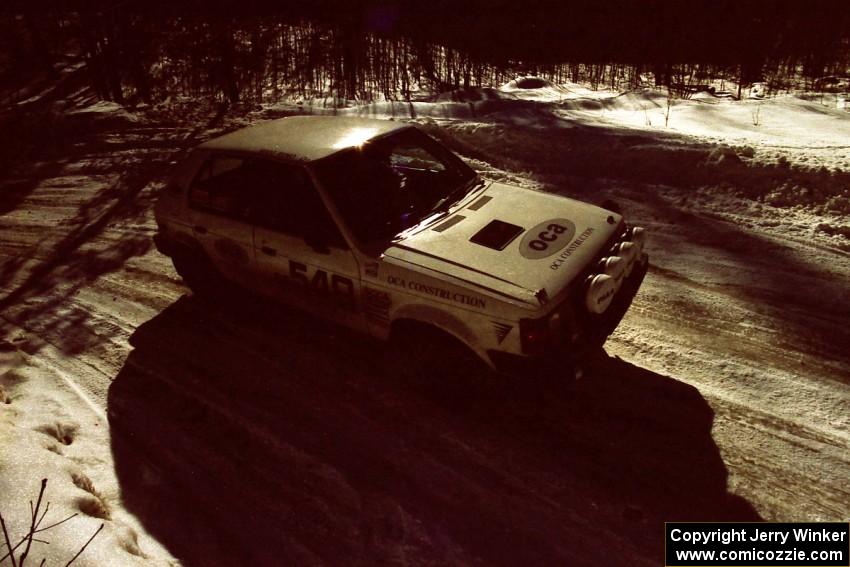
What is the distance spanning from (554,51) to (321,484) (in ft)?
42.7

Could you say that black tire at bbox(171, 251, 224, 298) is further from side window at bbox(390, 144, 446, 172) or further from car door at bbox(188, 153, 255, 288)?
side window at bbox(390, 144, 446, 172)

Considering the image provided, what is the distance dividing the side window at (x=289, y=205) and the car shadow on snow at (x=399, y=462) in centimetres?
117

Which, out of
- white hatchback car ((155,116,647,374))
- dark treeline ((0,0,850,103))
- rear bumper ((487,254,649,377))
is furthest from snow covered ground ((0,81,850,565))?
dark treeline ((0,0,850,103))

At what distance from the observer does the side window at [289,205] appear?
427 centimetres

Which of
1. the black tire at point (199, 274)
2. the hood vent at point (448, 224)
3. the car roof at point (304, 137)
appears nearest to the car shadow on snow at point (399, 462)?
the black tire at point (199, 274)

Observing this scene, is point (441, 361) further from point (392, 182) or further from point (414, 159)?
point (414, 159)

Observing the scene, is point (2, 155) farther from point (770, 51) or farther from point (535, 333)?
point (770, 51)

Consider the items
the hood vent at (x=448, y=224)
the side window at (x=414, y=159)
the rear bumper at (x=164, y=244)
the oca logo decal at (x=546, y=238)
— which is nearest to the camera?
the oca logo decal at (x=546, y=238)

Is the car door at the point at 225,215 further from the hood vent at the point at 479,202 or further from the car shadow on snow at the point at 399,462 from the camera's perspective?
the hood vent at the point at 479,202

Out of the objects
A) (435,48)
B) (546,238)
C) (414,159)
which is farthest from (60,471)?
(435,48)

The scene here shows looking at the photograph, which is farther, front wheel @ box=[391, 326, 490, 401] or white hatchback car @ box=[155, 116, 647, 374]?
front wheel @ box=[391, 326, 490, 401]

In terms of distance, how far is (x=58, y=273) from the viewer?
6672mm

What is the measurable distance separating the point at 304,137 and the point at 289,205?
2.43 ft

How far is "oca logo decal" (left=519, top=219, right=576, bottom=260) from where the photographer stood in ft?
13.0
